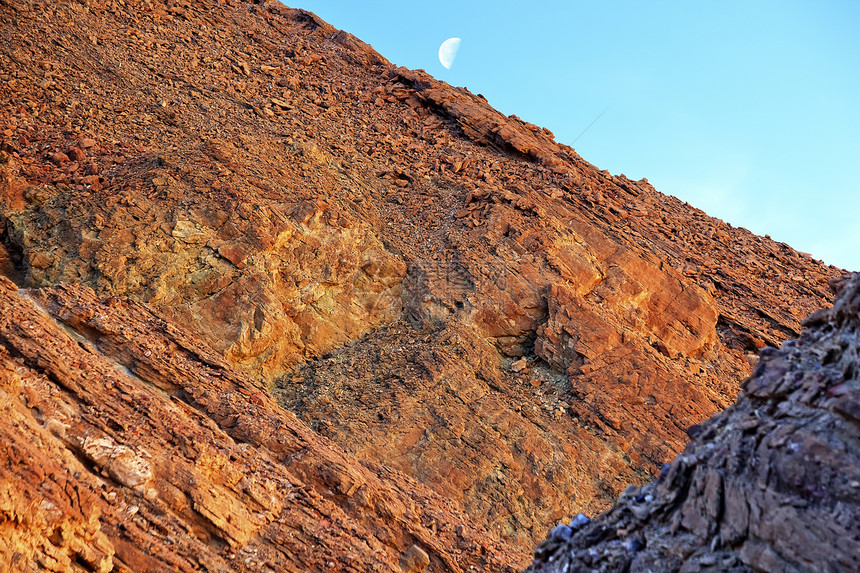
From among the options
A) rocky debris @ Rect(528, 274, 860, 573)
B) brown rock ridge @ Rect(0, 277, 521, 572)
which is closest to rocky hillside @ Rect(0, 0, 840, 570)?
brown rock ridge @ Rect(0, 277, 521, 572)

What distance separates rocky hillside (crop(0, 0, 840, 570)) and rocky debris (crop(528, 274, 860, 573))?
3.79m

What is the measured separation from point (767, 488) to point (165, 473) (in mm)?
6000

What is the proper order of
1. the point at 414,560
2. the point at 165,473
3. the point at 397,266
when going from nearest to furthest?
the point at 165,473 → the point at 414,560 → the point at 397,266

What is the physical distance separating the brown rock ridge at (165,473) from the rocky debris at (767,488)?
2880 millimetres

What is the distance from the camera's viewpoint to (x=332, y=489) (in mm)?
9250

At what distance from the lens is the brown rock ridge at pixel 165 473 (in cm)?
685

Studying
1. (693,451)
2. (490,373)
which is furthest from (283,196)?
(693,451)

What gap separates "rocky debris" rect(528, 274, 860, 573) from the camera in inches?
190

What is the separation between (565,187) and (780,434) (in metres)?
12.2

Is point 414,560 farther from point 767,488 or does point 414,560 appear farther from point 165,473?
point 767,488

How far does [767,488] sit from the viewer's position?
5195 mm

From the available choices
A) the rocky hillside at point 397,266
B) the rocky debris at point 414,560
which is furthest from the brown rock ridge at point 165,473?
the rocky hillside at point 397,266

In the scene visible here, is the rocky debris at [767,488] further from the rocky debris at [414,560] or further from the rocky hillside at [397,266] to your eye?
the rocky hillside at [397,266]

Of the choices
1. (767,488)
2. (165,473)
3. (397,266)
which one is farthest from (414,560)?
(397,266)
